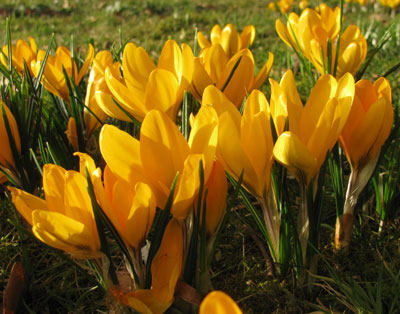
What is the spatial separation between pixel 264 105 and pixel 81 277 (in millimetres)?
570

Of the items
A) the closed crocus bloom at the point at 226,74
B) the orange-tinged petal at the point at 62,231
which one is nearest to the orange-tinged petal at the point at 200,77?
the closed crocus bloom at the point at 226,74

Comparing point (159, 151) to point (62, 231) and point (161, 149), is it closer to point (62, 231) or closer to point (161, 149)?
point (161, 149)

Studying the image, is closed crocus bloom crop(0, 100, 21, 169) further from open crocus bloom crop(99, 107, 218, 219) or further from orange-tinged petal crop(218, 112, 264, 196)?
orange-tinged petal crop(218, 112, 264, 196)

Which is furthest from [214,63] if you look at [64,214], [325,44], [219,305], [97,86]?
[219,305]

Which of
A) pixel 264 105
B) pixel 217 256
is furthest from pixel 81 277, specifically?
pixel 264 105

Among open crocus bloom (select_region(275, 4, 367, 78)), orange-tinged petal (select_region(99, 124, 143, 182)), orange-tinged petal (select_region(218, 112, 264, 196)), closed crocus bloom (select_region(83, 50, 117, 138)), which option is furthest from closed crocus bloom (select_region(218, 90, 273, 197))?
open crocus bloom (select_region(275, 4, 367, 78))

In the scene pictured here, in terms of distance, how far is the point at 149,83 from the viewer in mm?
769

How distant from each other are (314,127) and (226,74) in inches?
12.4

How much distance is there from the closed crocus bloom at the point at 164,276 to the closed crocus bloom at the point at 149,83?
25 centimetres

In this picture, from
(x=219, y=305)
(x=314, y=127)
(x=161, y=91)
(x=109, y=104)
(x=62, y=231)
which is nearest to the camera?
(x=219, y=305)

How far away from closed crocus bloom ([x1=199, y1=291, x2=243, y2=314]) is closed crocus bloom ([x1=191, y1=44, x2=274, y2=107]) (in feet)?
1.85

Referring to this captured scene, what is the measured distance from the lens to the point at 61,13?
4.52 meters

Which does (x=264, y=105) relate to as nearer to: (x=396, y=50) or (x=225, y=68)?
(x=225, y=68)

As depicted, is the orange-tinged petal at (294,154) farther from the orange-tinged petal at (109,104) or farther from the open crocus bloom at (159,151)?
the orange-tinged petal at (109,104)
